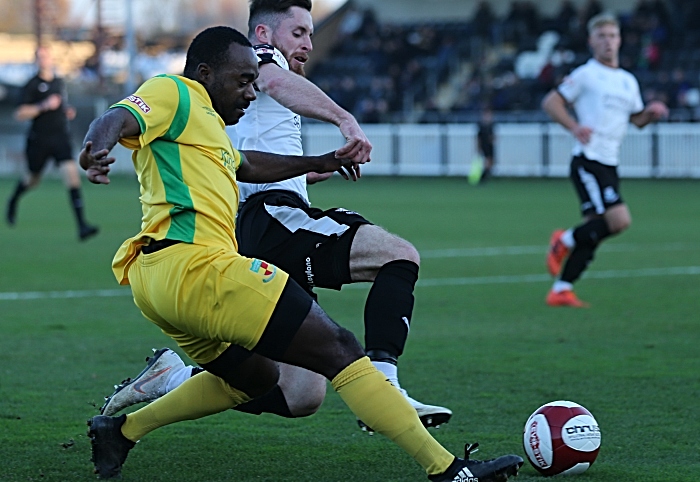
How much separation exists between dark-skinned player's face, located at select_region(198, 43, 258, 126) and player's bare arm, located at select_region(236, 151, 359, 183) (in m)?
0.37

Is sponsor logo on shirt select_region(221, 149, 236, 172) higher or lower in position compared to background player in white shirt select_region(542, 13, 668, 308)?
higher

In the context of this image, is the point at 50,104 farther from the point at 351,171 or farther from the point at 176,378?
the point at 351,171

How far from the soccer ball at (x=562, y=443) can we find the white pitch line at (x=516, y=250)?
916 centimetres

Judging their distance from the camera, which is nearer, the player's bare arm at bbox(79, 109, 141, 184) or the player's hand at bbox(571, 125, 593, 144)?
the player's bare arm at bbox(79, 109, 141, 184)

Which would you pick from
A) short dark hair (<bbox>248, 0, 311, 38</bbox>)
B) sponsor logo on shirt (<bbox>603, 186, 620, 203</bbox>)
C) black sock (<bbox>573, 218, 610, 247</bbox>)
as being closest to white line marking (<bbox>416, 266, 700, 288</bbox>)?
black sock (<bbox>573, 218, 610, 247</bbox>)

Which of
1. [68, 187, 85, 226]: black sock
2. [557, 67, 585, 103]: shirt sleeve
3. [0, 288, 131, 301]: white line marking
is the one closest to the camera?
[0, 288, 131, 301]: white line marking

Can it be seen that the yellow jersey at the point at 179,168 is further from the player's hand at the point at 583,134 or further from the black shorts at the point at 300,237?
the player's hand at the point at 583,134

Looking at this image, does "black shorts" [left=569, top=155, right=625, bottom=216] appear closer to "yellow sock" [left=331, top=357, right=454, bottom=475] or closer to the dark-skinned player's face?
the dark-skinned player's face

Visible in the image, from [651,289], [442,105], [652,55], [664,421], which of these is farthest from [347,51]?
[664,421]

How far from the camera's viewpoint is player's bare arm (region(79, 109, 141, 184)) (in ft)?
13.2

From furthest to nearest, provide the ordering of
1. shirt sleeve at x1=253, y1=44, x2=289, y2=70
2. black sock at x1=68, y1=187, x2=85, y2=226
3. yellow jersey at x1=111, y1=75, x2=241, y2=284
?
black sock at x1=68, y1=187, x2=85, y2=226
shirt sleeve at x1=253, y1=44, x2=289, y2=70
yellow jersey at x1=111, y1=75, x2=241, y2=284

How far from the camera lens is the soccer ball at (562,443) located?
4.77m

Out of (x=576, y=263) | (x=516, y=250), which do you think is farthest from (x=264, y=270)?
(x=516, y=250)

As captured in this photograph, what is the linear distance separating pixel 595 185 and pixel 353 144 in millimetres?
6037
